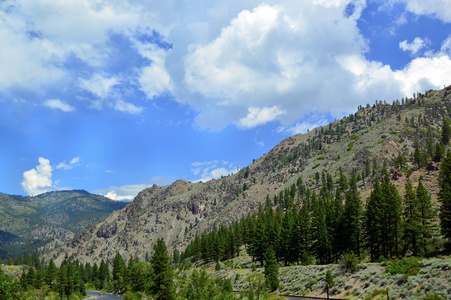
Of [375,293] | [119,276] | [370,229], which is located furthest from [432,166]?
[119,276]

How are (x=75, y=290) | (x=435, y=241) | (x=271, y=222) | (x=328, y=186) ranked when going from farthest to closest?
(x=328, y=186) < (x=75, y=290) < (x=271, y=222) < (x=435, y=241)

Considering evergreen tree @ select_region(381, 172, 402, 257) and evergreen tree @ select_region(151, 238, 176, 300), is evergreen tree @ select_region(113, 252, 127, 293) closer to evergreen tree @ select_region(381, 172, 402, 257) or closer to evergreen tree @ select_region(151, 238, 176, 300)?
evergreen tree @ select_region(151, 238, 176, 300)

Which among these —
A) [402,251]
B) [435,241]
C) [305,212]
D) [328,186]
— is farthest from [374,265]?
[328,186]

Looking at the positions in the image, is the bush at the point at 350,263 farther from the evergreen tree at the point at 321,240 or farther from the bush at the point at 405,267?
the evergreen tree at the point at 321,240

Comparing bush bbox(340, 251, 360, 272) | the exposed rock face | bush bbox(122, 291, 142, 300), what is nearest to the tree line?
bush bbox(340, 251, 360, 272)

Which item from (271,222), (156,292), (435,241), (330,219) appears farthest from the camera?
(271,222)

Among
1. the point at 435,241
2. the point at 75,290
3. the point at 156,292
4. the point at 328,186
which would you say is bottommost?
the point at 75,290

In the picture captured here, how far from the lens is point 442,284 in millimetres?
36062

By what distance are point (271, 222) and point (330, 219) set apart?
25.4 metres

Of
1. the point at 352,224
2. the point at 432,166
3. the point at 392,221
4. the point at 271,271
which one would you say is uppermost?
the point at 432,166

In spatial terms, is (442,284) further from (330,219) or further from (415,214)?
(330,219)

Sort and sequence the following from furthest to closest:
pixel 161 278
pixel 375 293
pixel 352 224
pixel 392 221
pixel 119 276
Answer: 1. pixel 119 276
2. pixel 352 224
3. pixel 392 221
4. pixel 161 278
5. pixel 375 293

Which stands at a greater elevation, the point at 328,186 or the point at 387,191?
the point at 328,186

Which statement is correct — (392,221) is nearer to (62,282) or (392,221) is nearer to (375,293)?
(375,293)
